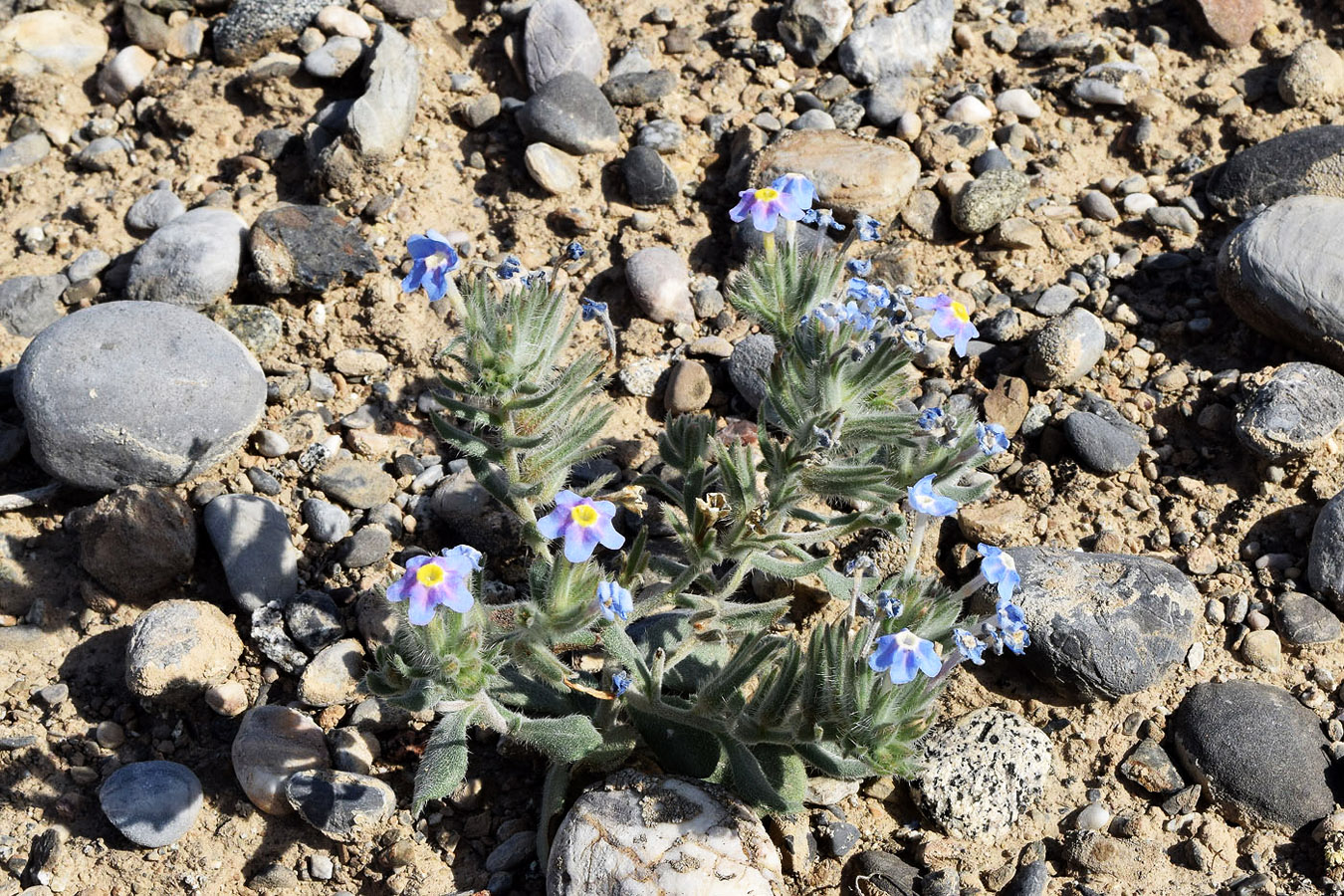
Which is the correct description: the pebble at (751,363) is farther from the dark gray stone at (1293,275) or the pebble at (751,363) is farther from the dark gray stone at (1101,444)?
the dark gray stone at (1293,275)

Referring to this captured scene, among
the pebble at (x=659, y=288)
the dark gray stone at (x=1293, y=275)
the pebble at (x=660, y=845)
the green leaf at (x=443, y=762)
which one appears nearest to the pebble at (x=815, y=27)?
the pebble at (x=659, y=288)

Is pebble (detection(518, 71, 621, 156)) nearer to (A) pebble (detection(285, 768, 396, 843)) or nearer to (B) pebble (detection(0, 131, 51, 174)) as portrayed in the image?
(B) pebble (detection(0, 131, 51, 174))

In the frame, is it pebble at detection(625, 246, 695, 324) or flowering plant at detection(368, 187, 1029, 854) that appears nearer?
flowering plant at detection(368, 187, 1029, 854)

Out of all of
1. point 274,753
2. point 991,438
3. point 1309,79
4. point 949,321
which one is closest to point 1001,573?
point 991,438

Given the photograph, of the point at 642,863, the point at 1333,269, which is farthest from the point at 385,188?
the point at 1333,269

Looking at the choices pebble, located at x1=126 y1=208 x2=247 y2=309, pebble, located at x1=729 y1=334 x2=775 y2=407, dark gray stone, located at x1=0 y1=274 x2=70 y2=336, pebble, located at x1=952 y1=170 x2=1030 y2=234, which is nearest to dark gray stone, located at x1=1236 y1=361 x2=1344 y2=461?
pebble, located at x1=952 y1=170 x2=1030 y2=234

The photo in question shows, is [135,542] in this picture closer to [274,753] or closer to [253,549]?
[253,549]
